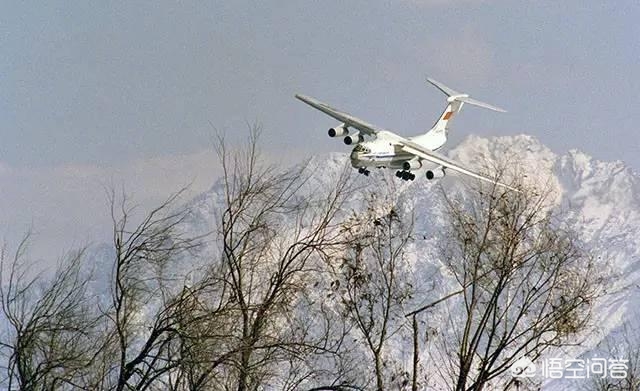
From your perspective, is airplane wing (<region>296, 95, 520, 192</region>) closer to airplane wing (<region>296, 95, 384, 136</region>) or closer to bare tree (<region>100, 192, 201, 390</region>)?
airplane wing (<region>296, 95, 384, 136</region>)

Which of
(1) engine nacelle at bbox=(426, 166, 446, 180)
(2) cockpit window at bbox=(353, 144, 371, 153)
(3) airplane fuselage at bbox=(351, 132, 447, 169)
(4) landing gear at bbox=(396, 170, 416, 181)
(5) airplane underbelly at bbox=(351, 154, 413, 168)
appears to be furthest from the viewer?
(1) engine nacelle at bbox=(426, 166, 446, 180)

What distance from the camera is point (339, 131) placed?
53188mm

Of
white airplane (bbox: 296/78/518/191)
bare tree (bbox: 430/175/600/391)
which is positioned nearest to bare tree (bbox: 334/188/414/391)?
bare tree (bbox: 430/175/600/391)

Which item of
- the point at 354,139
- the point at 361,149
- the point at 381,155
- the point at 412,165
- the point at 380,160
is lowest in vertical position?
the point at 361,149

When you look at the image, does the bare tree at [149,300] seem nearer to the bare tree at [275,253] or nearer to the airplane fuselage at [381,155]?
the bare tree at [275,253]

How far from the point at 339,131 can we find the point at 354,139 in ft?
3.94

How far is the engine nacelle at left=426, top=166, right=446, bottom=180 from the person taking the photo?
50597 millimetres

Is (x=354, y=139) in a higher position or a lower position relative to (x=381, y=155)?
higher

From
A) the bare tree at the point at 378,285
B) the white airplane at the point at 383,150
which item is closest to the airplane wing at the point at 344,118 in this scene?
the white airplane at the point at 383,150

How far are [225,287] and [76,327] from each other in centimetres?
234

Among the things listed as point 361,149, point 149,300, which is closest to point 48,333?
point 149,300

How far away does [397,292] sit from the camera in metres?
26.3

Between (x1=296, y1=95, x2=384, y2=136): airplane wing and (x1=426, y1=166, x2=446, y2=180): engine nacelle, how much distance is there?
2739mm

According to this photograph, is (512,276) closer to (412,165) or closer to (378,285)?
(378,285)
